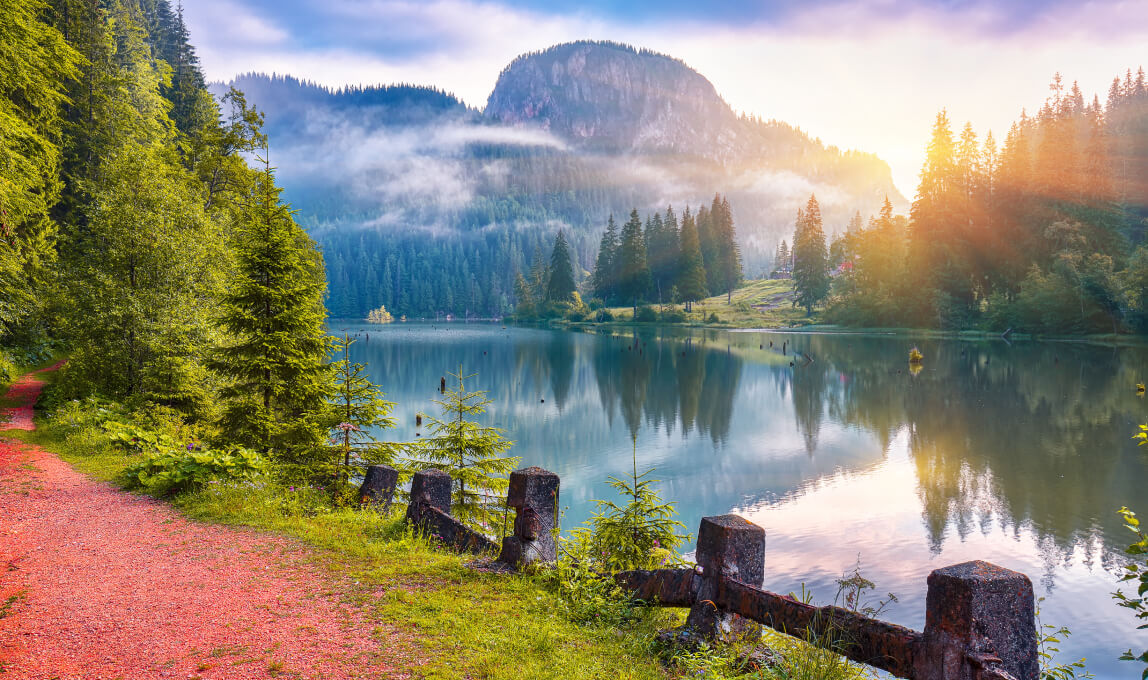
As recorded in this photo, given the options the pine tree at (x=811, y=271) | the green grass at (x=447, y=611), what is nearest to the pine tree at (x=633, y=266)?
the pine tree at (x=811, y=271)

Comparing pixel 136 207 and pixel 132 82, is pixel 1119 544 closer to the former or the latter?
pixel 136 207

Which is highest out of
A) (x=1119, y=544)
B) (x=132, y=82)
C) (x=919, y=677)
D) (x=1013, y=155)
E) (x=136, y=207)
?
(x=1013, y=155)

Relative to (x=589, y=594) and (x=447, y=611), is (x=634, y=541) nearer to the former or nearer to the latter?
(x=589, y=594)

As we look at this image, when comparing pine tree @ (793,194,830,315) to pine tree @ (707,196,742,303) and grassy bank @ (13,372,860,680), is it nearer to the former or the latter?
pine tree @ (707,196,742,303)

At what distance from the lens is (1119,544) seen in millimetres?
14469

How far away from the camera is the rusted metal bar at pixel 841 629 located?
353 cm

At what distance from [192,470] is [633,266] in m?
99.9

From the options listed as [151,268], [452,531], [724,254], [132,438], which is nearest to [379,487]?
[452,531]

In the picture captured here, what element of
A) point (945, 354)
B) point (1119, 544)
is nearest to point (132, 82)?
point (1119, 544)

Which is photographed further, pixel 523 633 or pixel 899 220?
pixel 899 220

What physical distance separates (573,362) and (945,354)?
1344 inches

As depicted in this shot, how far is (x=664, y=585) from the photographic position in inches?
200

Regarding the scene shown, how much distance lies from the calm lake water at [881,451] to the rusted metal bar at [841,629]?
254 centimetres

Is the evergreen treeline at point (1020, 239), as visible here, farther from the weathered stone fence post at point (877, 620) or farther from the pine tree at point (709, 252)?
the weathered stone fence post at point (877, 620)
